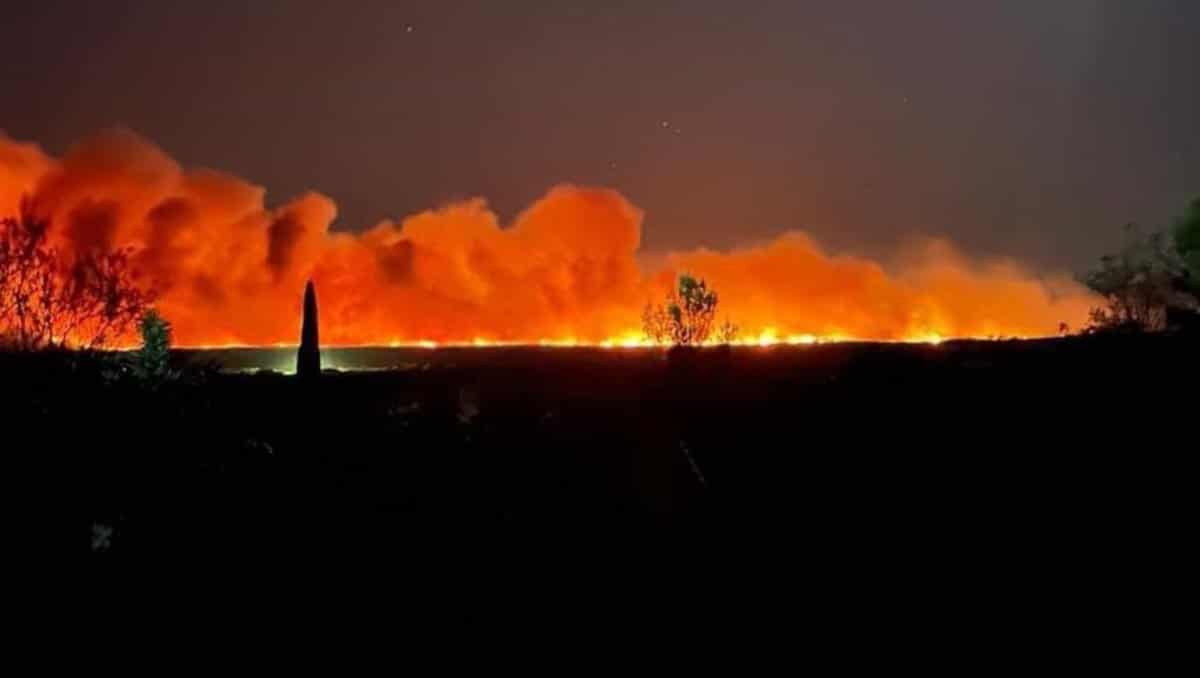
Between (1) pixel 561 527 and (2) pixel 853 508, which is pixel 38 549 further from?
(2) pixel 853 508

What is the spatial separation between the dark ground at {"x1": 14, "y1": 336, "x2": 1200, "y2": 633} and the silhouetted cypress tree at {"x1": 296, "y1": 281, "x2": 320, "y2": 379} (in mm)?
774

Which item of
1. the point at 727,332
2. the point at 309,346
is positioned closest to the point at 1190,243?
the point at 727,332

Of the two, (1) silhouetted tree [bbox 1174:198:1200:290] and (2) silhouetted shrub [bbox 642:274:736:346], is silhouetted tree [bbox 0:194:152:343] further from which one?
(1) silhouetted tree [bbox 1174:198:1200:290]

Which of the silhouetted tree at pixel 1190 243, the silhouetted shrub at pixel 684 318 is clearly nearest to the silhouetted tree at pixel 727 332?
the silhouetted shrub at pixel 684 318

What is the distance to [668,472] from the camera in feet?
81.4

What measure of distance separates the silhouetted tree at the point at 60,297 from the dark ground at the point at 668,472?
7519 millimetres

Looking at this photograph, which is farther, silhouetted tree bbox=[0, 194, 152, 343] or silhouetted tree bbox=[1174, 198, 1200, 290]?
silhouetted tree bbox=[1174, 198, 1200, 290]

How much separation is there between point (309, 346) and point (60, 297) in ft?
29.6

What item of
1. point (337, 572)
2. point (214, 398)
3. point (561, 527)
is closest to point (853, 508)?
point (561, 527)

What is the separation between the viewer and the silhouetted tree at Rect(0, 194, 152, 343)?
1427 inches

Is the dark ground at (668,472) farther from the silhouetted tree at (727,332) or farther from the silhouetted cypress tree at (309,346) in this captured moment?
the silhouetted tree at (727,332)

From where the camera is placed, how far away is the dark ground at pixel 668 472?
17.8 m

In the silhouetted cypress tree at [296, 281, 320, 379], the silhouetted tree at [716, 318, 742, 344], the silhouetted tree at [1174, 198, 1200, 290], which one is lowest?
the silhouetted cypress tree at [296, 281, 320, 379]

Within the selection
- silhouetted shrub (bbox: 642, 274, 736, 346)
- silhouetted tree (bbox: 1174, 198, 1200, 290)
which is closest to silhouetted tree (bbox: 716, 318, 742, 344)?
silhouetted shrub (bbox: 642, 274, 736, 346)
